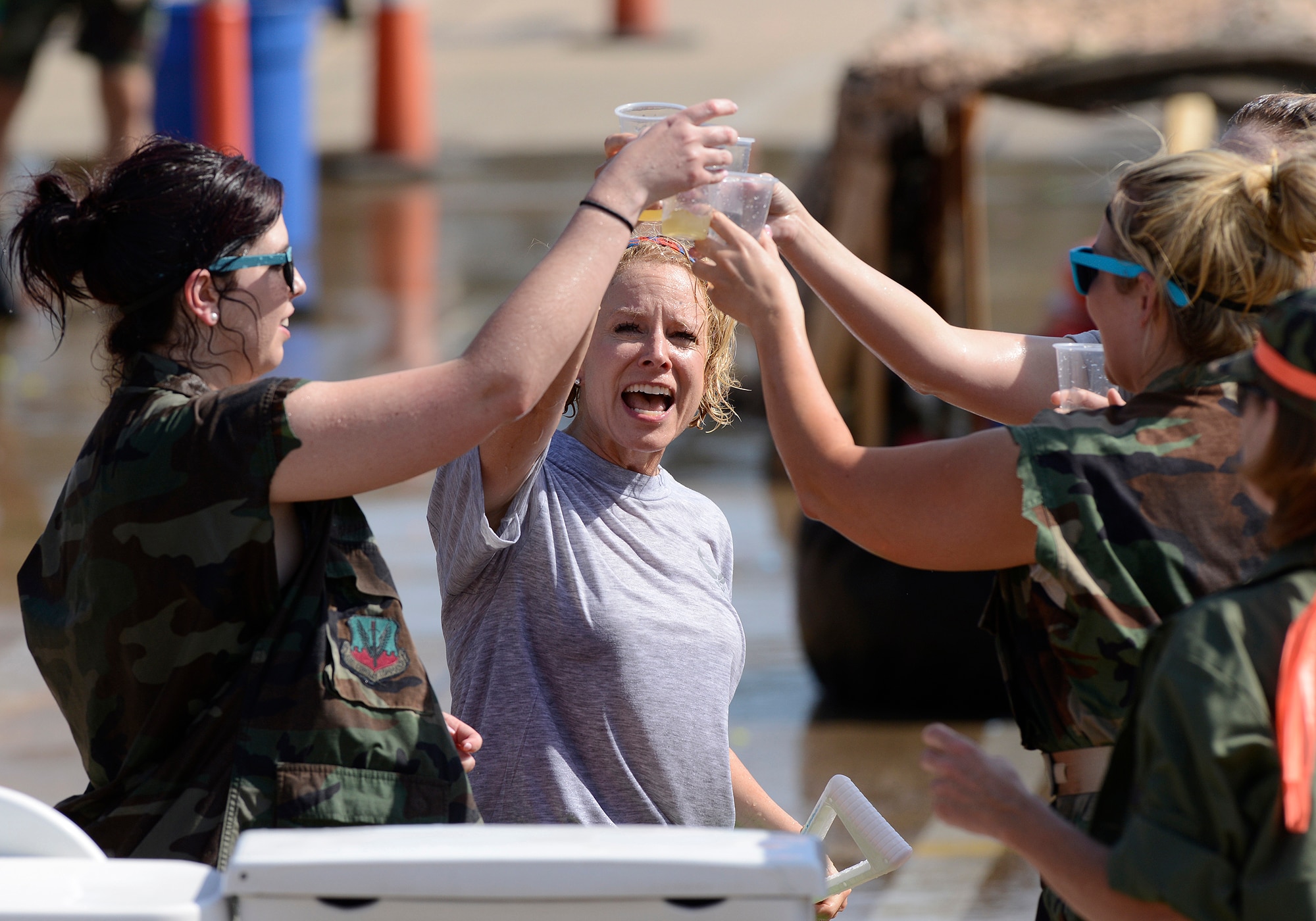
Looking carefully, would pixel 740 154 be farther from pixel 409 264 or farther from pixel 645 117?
pixel 409 264

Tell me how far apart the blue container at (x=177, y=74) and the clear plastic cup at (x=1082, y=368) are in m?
7.90

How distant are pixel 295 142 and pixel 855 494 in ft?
28.3

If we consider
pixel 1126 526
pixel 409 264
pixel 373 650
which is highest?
pixel 1126 526

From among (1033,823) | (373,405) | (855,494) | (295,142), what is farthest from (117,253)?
(295,142)

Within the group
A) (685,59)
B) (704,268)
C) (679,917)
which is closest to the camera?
(679,917)

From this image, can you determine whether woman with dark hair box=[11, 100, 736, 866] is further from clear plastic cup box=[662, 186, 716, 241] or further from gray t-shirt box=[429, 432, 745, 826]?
gray t-shirt box=[429, 432, 745, 826]

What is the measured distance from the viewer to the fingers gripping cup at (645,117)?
235 cm

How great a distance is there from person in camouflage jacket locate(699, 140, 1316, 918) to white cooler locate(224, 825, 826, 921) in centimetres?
24

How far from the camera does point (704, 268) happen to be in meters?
2.28

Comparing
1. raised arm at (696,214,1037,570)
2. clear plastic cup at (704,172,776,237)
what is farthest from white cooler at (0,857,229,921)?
clear plastic cup at (704,172,776,237)

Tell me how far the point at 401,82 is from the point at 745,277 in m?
10.9

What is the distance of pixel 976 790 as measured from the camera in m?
1.87

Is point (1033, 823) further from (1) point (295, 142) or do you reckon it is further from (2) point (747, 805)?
(1) point (295, 142)

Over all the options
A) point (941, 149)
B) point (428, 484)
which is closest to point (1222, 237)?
point (941, 149)
